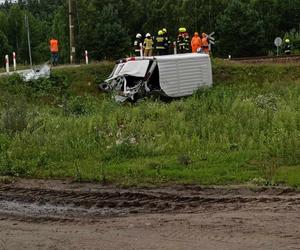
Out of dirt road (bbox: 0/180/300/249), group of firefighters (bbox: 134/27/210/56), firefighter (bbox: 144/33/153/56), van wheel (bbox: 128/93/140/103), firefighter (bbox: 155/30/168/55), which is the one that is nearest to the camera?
dirt road (bbox: 0/180/300/249)

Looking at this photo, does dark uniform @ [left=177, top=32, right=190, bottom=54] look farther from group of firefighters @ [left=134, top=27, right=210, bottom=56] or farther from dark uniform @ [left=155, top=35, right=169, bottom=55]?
dark uniform @ [left=155, top=35, right=169, bottom=55]

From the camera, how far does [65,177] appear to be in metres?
11.6

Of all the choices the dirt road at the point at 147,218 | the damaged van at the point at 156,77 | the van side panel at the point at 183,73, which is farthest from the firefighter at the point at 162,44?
the dirt road at the point at 147,218

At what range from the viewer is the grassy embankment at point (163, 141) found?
11094mm

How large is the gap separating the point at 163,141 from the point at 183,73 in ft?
27.3

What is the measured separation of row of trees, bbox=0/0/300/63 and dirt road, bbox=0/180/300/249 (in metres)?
44.4

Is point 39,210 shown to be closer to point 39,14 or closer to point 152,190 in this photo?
Answer: point 152,190

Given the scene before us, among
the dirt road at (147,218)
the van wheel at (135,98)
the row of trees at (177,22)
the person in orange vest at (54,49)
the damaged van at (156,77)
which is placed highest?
the row of trees at (177,22)

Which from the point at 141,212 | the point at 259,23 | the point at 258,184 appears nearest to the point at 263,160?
the point at 258,184

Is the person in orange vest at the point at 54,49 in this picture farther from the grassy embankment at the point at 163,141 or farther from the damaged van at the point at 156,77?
the grassy embankment at the point at 163,141

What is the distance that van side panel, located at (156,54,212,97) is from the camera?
2097 centimetres

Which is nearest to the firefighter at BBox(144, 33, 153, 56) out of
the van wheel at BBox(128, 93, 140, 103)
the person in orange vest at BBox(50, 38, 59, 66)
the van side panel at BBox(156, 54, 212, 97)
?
the van side panel at BBox(156, 54, 212, 97)

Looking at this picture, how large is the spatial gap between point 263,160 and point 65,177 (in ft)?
13.8

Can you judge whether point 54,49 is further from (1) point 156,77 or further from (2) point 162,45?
(1) point 156,77
